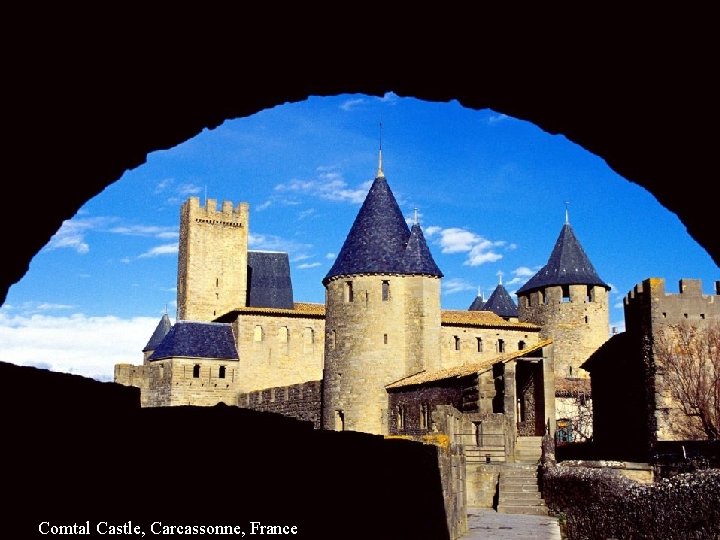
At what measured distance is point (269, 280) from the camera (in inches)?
2029

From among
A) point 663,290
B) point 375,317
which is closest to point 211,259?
point 375,317

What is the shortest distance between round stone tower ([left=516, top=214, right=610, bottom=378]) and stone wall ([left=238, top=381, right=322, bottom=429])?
1632cm

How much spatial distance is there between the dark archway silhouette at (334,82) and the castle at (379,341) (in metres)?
16.5

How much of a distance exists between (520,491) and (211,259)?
36182mm

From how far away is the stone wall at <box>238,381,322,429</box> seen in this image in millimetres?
35656

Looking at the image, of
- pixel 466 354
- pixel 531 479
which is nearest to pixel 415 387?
pixel 531 479

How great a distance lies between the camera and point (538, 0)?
3418mm

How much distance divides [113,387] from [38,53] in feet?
5.02

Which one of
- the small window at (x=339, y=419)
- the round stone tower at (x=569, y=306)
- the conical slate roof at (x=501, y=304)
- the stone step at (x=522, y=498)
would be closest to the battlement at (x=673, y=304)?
the stone step at (x=522, y=498)

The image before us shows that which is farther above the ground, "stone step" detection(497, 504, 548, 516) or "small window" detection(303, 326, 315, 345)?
"small window" detection(303, 326, 315, 345)

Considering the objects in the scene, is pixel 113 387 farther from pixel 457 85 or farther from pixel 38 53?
pixel 457 85

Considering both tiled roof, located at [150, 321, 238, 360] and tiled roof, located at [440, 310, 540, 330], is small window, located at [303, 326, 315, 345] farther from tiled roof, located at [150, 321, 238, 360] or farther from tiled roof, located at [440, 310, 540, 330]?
tiled roof, located at [440, 310, 540, 330]

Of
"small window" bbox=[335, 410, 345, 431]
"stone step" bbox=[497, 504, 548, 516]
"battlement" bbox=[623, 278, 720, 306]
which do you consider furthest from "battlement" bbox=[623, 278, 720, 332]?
"small window" bbox=[335, 410, 345, 431]

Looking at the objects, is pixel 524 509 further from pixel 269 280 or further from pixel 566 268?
pixel 269 280
